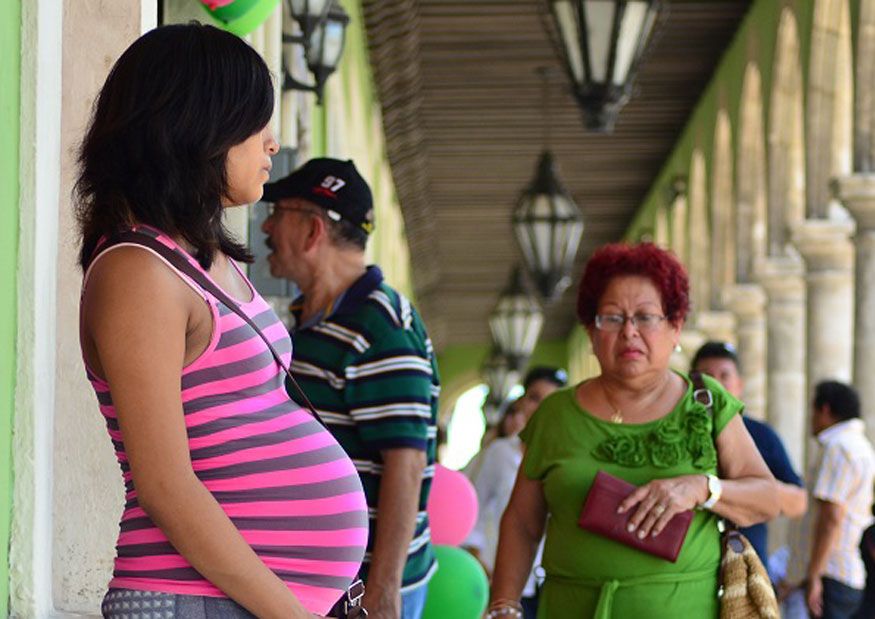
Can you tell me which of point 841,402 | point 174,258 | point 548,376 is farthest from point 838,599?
point 174,258

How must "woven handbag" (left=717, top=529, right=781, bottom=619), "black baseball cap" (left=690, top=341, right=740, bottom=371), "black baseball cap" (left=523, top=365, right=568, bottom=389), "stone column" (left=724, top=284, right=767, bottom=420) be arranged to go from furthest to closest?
"stone column" (left=724, top=284, right=767, bottom=420), "black baseball cap" (left=523, top=365, right=568, bottom=389), "black baseball cap" (left=690, top=341, right=740, bottom=371), "woven handbag" (left=717, top=529, right=781, bottom=619)

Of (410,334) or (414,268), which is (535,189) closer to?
(410,334)

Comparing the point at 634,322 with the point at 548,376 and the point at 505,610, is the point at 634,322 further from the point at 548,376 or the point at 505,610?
the point at 548,376

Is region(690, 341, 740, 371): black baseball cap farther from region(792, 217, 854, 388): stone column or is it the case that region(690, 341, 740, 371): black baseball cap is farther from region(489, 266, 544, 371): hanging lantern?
region(489, 266, 544, 371): hanging lantern

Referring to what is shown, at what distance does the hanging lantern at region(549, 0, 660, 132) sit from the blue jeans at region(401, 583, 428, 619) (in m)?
2.30

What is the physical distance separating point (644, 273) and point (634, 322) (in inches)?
4.7

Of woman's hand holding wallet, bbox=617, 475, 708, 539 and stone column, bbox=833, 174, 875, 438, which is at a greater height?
stone column, bbox=833, 174, 875, 438

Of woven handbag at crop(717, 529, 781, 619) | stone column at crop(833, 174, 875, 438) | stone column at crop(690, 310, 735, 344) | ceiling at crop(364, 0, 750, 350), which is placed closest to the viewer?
woven handbag at crop(717, 529, 781, 619)

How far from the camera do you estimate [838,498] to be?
27.2ft

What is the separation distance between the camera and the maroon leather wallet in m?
4.07

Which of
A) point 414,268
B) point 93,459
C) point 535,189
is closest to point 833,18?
point 535,189

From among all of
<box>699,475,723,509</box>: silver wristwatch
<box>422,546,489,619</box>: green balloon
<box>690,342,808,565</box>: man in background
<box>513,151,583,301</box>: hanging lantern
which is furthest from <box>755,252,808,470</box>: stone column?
<box>699,475,723,509</box>: silver wristwatch

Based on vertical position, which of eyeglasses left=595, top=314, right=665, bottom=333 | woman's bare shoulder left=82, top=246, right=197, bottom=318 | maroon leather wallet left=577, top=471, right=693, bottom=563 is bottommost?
maroon leather wallet left=577, top=471, right=693, bottom=563

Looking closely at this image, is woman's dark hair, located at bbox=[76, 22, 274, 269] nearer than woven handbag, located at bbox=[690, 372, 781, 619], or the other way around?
woman's dark hair, located at bbox=[76, 22, 274, 269]
